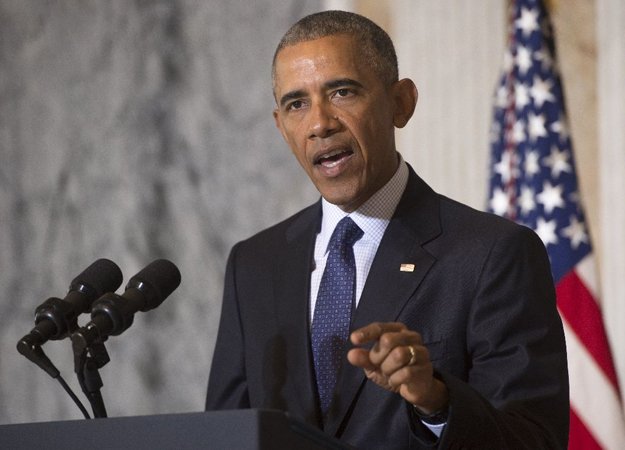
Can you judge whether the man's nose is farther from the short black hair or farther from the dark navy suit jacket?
the dark navy suit jacket

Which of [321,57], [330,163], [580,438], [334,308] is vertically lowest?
[580,438]

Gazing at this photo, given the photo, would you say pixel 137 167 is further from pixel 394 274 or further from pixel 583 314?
pixel 394 274

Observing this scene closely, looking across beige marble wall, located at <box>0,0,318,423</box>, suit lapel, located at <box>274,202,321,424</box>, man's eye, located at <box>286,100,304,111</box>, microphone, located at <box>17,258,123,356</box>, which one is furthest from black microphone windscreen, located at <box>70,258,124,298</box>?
beige marble wall, located at <box>0,0,318,423</box>

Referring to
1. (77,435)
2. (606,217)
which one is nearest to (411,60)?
(606,217)

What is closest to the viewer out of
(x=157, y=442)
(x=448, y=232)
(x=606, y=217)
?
(x=157, y=442)

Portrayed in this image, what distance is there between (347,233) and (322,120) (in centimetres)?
29

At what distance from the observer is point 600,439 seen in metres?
3.62

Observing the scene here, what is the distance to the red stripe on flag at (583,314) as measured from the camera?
3.66 metres

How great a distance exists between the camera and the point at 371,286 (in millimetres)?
2430

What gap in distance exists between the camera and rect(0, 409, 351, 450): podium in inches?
60.4

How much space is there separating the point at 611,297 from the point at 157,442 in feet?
8.47

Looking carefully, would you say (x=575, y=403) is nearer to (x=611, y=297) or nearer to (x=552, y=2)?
(x=611, y=297)

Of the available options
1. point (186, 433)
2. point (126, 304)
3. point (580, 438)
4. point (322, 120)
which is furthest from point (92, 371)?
point (580, 438)

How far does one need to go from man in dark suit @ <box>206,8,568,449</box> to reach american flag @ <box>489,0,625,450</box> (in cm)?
125
